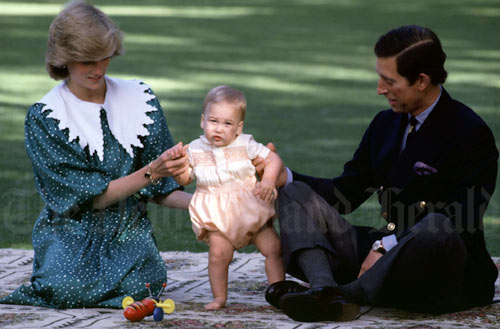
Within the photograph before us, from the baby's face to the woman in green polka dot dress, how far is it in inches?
7.7

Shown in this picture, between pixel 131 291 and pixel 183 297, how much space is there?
259 mm

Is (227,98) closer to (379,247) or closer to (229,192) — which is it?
(229,192)

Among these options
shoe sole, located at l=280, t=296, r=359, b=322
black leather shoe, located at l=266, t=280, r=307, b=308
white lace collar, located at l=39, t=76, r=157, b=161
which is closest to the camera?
shoe sole, located at l=280, t=296, r=359, b=322

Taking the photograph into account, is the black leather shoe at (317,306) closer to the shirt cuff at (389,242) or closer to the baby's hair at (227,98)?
the shirt cuff at (389,242)

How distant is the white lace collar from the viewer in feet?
15.3

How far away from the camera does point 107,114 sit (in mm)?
4777

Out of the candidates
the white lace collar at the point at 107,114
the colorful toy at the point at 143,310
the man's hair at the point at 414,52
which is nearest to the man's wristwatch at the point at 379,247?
the man's hair at the point at 414,52

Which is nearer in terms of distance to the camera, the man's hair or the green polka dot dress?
the man's hair

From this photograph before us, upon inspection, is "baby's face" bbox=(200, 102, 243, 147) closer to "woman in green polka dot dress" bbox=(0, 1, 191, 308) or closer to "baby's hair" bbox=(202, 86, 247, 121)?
"baby's hair" bbox=(202, 86, 247, 121)

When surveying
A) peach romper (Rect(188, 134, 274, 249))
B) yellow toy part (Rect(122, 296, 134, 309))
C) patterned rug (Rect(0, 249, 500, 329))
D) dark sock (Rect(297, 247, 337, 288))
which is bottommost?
patterned rug (Rect(0, 249, 500, 329))

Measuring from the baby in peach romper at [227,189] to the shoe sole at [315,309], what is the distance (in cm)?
41

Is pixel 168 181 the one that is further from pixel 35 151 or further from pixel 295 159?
pixel 295 159

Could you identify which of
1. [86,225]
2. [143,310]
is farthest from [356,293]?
[86,225]

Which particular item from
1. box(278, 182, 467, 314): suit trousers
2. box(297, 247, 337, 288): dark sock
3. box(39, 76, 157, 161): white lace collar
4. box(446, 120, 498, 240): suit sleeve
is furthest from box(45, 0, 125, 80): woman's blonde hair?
box(446, 120, 498, 240): suit sleeve
